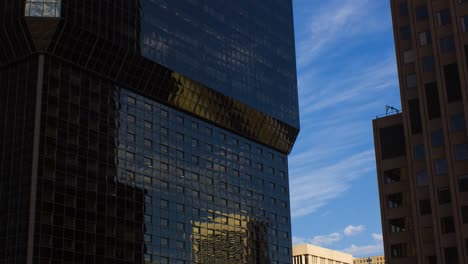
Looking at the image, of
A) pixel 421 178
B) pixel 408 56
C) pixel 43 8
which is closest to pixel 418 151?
pixel 421 178

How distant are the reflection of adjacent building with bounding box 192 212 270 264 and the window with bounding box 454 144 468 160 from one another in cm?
6545

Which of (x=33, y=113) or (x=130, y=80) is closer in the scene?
(x=33, y=113)

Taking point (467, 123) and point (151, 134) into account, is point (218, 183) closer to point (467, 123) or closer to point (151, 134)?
Result: point (151, 134)

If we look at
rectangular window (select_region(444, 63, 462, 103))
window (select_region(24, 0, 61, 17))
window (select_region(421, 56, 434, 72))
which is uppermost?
window (select_region(24, 0, 61, 17))

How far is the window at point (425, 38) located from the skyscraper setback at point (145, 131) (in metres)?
53.5

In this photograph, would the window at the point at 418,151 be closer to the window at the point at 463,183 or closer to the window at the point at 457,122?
the window at the point at 457,122

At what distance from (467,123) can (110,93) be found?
208ft

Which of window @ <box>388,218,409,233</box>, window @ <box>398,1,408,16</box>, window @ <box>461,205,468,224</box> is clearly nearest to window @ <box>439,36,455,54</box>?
window @ <box>398,1,408,16</box>

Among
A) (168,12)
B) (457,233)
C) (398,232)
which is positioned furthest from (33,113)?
(457,233)

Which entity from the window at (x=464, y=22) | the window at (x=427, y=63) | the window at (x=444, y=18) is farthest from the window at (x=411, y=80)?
the window at (x=464, y=22)

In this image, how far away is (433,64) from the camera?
85625mm

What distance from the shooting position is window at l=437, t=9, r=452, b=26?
8531 centimetres

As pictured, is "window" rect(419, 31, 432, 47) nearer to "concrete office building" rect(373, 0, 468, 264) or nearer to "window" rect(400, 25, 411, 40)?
"concrete office building" rect(373, 0, 468, 264)

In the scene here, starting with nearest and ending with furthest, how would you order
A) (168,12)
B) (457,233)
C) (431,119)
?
1. (457,233)
2. (431,119)
3. (168,12)
